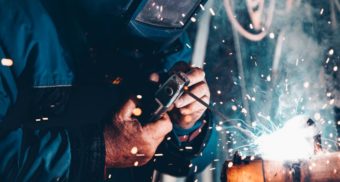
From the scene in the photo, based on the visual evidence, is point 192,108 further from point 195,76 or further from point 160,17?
point 160,17

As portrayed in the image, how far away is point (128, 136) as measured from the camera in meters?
1.30

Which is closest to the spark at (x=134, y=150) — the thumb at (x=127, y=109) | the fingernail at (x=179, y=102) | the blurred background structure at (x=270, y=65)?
the thumb at (x=127, y=109)

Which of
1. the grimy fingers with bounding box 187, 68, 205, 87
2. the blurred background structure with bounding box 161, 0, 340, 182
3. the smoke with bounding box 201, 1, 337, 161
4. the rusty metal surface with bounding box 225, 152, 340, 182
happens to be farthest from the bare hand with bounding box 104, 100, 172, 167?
the smoke with bounding box 201, 1, 337, 161

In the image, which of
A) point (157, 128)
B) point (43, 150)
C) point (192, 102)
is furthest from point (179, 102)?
point (43, 150)

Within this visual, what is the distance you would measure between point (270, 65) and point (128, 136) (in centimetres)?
298

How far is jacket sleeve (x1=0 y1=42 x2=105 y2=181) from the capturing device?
1118 millimetres

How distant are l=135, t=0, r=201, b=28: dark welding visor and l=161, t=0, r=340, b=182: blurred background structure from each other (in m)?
1.70

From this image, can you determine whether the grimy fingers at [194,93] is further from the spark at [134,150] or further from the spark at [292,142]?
the spark at [292,142]

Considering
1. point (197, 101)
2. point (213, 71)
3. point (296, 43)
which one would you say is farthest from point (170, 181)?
point (296, 43)

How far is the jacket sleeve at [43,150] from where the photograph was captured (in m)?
1.12

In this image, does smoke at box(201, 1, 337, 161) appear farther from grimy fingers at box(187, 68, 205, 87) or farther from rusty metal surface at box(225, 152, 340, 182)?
rusty metal surface at box(225, 152, 340, 182)

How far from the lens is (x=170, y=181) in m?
2.93

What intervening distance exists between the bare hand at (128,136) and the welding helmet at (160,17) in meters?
0.49

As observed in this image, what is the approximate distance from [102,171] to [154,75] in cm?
47
